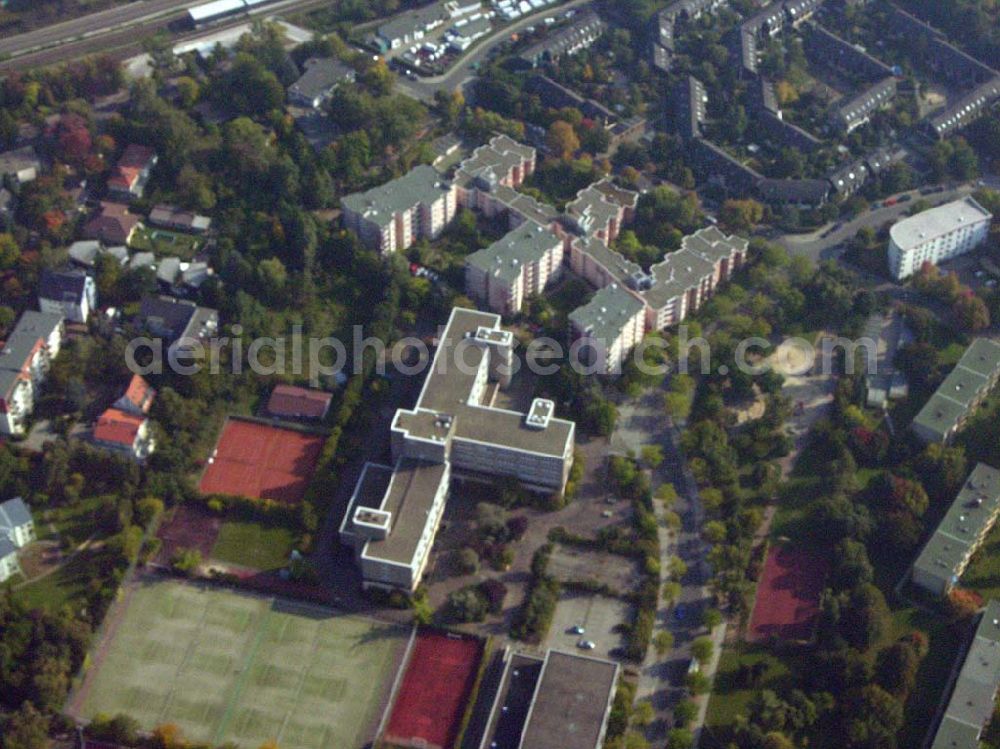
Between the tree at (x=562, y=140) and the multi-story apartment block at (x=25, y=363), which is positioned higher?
the multi-story apartment block at (x=25, y=363)

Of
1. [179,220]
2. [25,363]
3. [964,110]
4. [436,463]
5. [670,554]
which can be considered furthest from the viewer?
[964,110]

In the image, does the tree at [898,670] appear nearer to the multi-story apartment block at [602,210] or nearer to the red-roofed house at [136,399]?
the multi-story apartment block at [602,210]

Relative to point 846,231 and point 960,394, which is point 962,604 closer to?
point 960,394

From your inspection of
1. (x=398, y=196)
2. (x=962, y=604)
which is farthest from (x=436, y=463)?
(x=962, y=604)

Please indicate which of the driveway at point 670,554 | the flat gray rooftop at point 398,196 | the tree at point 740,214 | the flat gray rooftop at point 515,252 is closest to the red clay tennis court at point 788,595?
the driveway at point 670,554

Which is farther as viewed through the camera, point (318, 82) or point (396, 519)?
point (318, 82)

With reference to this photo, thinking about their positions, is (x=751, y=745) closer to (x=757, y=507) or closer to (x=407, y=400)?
(x=757, y=507)
